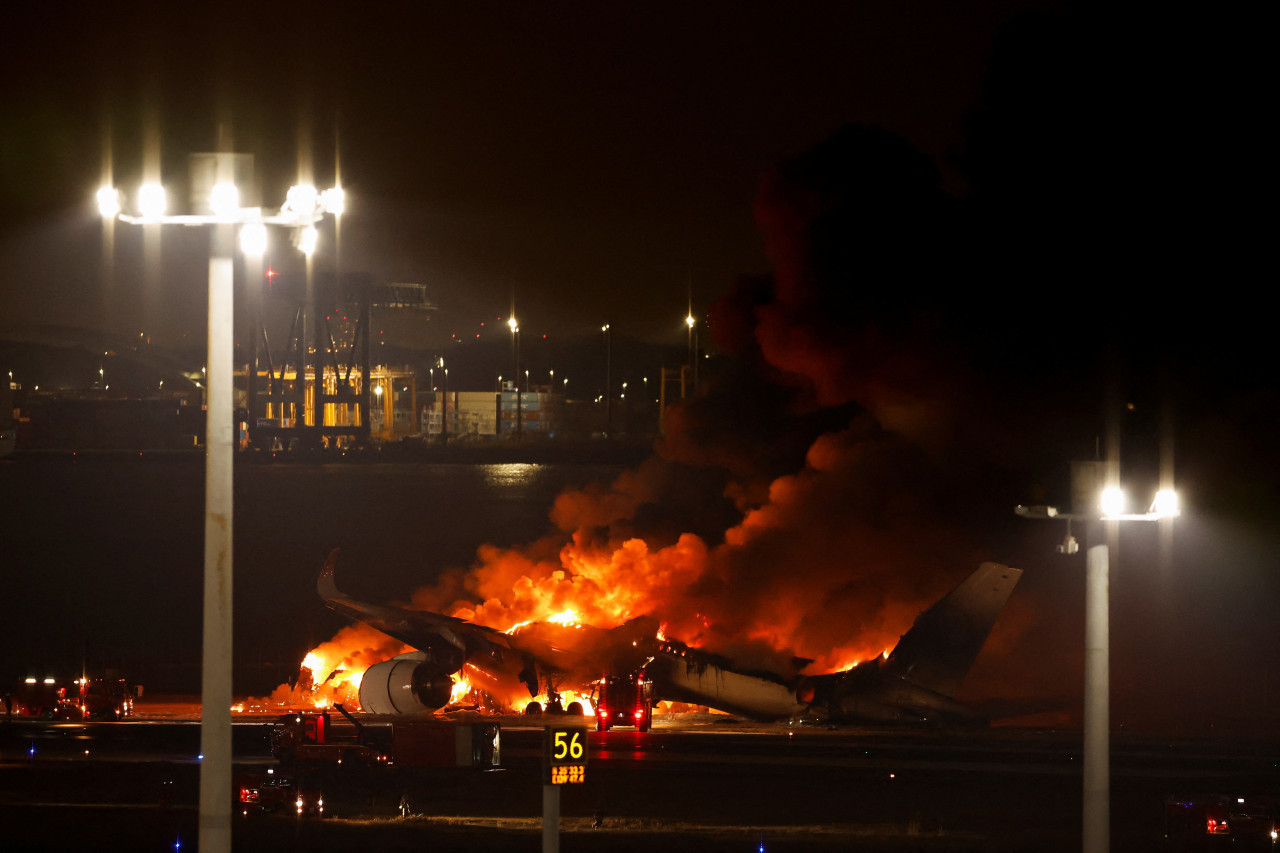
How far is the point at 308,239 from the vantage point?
51.1ft

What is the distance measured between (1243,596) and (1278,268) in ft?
88.6

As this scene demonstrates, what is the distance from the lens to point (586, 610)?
191 feet

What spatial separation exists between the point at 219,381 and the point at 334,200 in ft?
7.72

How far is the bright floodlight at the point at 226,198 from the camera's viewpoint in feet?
46.4

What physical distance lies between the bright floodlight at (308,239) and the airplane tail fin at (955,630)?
35602 mm

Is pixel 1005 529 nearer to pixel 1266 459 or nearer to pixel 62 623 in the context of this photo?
pixel 1266 459

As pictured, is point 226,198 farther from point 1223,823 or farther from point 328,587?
point 328,587

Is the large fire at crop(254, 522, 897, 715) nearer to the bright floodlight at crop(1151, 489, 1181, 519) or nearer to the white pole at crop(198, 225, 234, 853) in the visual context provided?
the bright floodlight at crop(1151, 489, 1181, 519)

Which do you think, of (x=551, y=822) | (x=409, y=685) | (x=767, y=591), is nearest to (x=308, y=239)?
(x=551, y=822)

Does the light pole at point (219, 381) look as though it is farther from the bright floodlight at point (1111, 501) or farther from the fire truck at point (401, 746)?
the fire truck at point (401, 746)

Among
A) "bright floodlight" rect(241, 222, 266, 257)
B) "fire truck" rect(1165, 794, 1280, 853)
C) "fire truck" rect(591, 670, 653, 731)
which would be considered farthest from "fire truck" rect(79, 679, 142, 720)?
"bright floodlight" rect(241, 222, 266, 257)

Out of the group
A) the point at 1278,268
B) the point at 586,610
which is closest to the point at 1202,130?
the point at 1278,268

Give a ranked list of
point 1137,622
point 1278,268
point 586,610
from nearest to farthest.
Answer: point 1278,268 → point 586,610 → point 1137,622

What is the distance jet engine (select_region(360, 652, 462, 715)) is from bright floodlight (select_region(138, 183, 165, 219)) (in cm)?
3582
